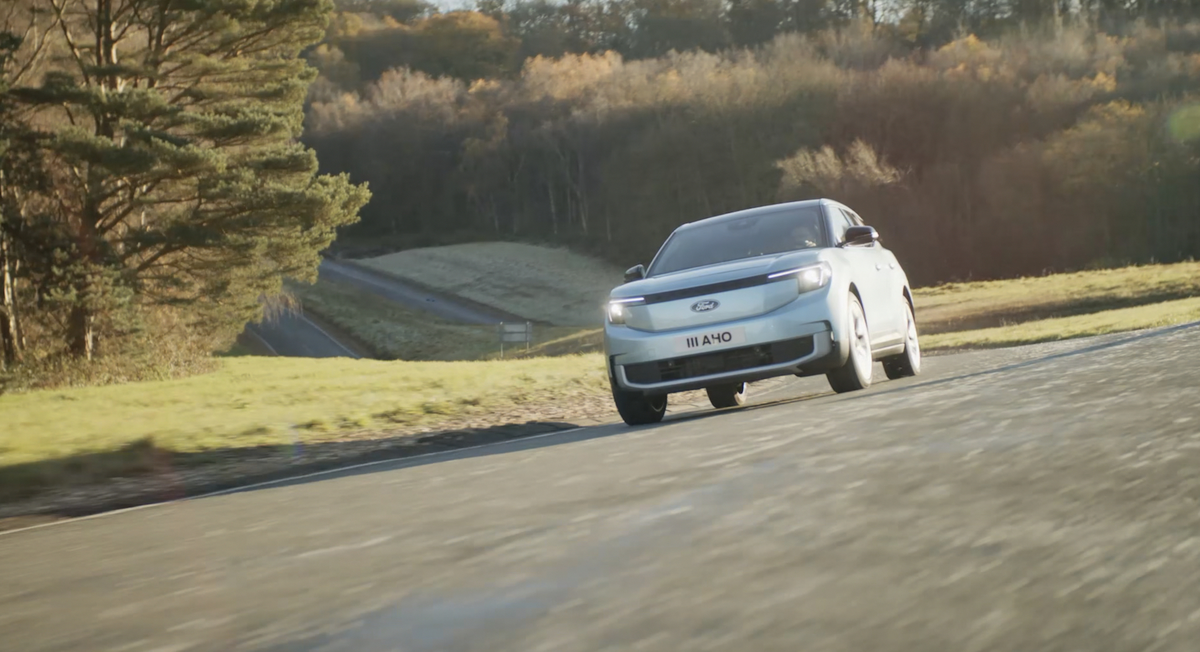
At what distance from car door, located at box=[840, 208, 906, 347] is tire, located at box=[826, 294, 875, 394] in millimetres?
278

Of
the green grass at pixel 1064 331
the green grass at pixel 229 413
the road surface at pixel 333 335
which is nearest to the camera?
the green grass at pixel 229 413

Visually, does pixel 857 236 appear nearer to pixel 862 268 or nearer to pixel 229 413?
pixel 862 268

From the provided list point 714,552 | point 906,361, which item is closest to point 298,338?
point 906,361

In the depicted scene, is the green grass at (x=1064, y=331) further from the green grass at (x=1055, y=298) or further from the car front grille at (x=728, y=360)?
the car front grille at (x=728, y=360)

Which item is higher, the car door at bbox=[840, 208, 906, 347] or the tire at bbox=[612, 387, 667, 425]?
the car door at bbox=[840, 208, 906, 347]

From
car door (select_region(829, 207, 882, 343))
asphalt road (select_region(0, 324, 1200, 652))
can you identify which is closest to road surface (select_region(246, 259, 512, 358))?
car door (select_region(829, 207, 882, 343))

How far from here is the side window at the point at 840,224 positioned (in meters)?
11.5

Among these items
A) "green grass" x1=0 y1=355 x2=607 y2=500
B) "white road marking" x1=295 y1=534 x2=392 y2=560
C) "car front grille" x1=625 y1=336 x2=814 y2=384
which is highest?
"white road marking" x1=295 y1=534 x2=392 y2=560

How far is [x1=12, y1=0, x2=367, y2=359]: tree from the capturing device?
99.5ft

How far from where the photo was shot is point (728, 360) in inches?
398

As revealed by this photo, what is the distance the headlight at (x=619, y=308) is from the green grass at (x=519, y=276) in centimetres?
5259

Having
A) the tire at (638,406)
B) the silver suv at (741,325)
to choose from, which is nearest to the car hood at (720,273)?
the silver suv at (741,325)

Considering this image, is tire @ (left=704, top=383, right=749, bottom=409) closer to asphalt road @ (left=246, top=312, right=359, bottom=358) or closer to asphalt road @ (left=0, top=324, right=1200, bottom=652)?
asphalt road @ (left=0, top=324, right=1200, bottom=652)

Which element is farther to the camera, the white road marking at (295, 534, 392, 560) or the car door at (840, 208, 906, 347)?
the car door at (840, 208, 906, 347)
